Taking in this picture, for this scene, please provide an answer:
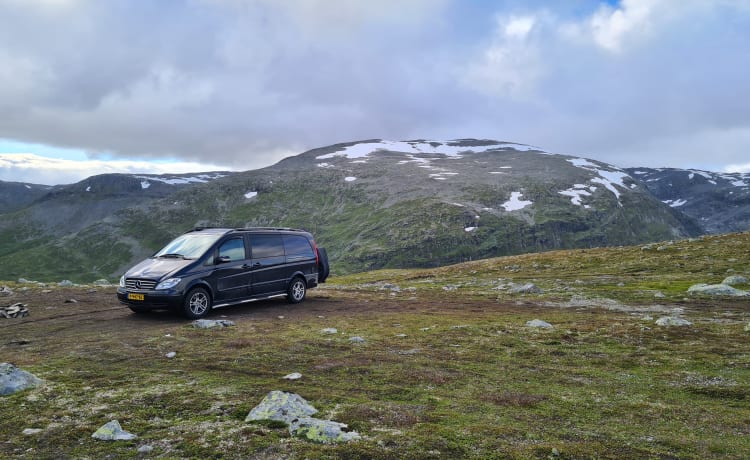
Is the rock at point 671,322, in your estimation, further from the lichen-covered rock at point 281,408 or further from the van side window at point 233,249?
the van side window at point 233,249

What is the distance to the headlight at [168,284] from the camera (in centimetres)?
1364

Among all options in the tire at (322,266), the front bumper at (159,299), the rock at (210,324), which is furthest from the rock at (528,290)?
the front bumper at (159,299)

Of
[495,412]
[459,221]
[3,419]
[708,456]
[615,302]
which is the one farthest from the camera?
[459,221]

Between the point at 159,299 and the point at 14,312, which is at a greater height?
the point at 159,299

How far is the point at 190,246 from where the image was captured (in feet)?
51.1

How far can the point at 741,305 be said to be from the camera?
1631 cm

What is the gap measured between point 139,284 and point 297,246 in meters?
6.16

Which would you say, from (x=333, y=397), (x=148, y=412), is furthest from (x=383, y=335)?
(x=148, y=412)

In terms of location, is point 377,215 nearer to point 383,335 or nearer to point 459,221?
point 459,221

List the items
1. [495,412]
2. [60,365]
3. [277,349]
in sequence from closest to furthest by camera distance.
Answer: [495,412] → [60,365] → [277,349]

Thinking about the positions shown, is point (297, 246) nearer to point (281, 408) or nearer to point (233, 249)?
point (233, 249)

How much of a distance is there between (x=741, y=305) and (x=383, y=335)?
13646mm

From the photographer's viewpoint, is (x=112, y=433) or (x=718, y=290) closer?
(x=112, y=433)

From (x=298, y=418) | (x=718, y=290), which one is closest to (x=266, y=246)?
(x=298, y=418)
